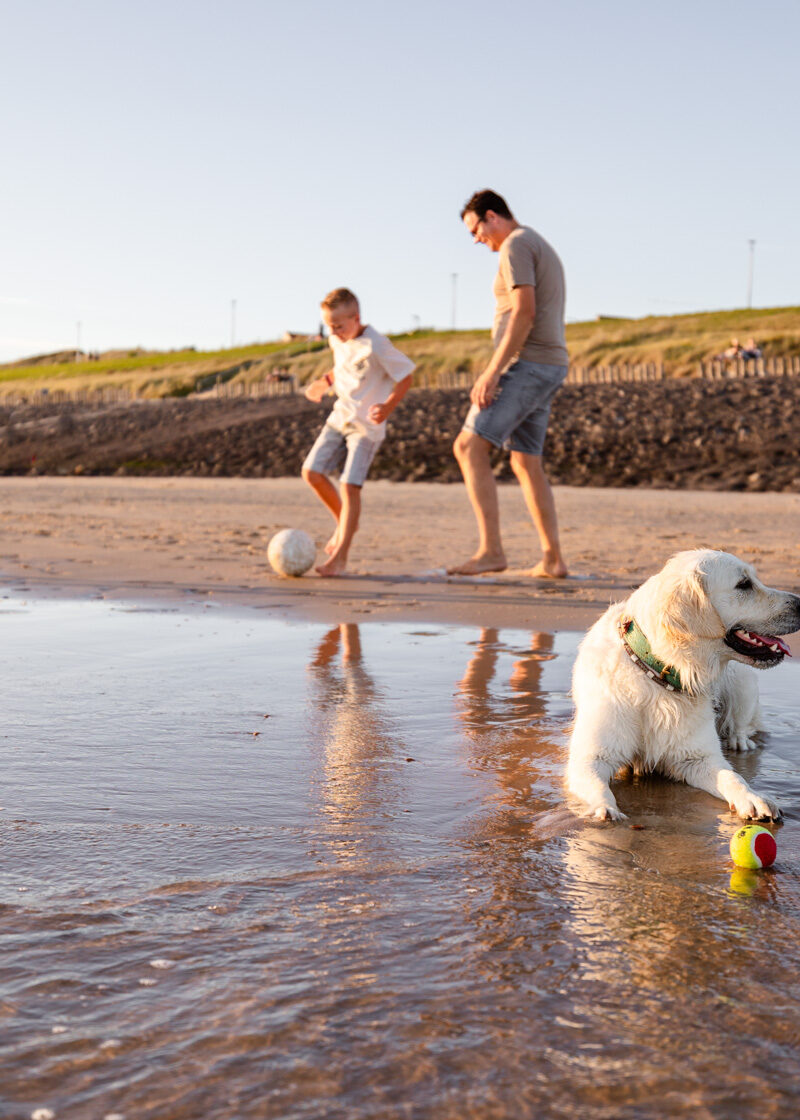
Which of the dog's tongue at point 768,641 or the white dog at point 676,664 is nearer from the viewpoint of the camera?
the white dog at point 676,664

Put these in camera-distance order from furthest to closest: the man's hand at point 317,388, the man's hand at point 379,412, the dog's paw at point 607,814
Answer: the man's hand at point 317,388, the man's hand at point 379,412, the dog's paw at point 607,814

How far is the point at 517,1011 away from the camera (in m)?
2.26

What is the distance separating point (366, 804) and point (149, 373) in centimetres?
8703

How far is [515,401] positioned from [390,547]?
4.06m

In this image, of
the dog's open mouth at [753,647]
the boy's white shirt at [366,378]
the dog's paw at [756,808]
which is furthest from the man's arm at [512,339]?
the dog's paw at [756,808]

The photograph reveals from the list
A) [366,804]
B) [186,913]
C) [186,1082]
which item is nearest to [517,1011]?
[186,1082]

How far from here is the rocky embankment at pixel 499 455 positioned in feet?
74.2

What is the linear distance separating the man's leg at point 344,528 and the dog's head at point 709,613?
18.1 ft

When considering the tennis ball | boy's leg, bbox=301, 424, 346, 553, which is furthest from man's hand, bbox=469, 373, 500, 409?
the tennis ball

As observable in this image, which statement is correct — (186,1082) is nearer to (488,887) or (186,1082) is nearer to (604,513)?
(488,887)

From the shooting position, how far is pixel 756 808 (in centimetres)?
355

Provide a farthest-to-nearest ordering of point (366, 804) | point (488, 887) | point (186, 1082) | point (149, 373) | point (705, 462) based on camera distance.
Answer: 1. point (149, 373)
2. point (705, 462)
3. point (366, 804)
4. point (488, 887)
5. point (186, 1082)

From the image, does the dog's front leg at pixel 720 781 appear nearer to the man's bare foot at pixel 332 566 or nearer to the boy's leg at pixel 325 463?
the boy's leg at pixel 325 463

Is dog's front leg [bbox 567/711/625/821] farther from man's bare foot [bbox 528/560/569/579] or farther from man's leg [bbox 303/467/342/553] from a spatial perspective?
man's leg [bbox 303/467/342/553]
